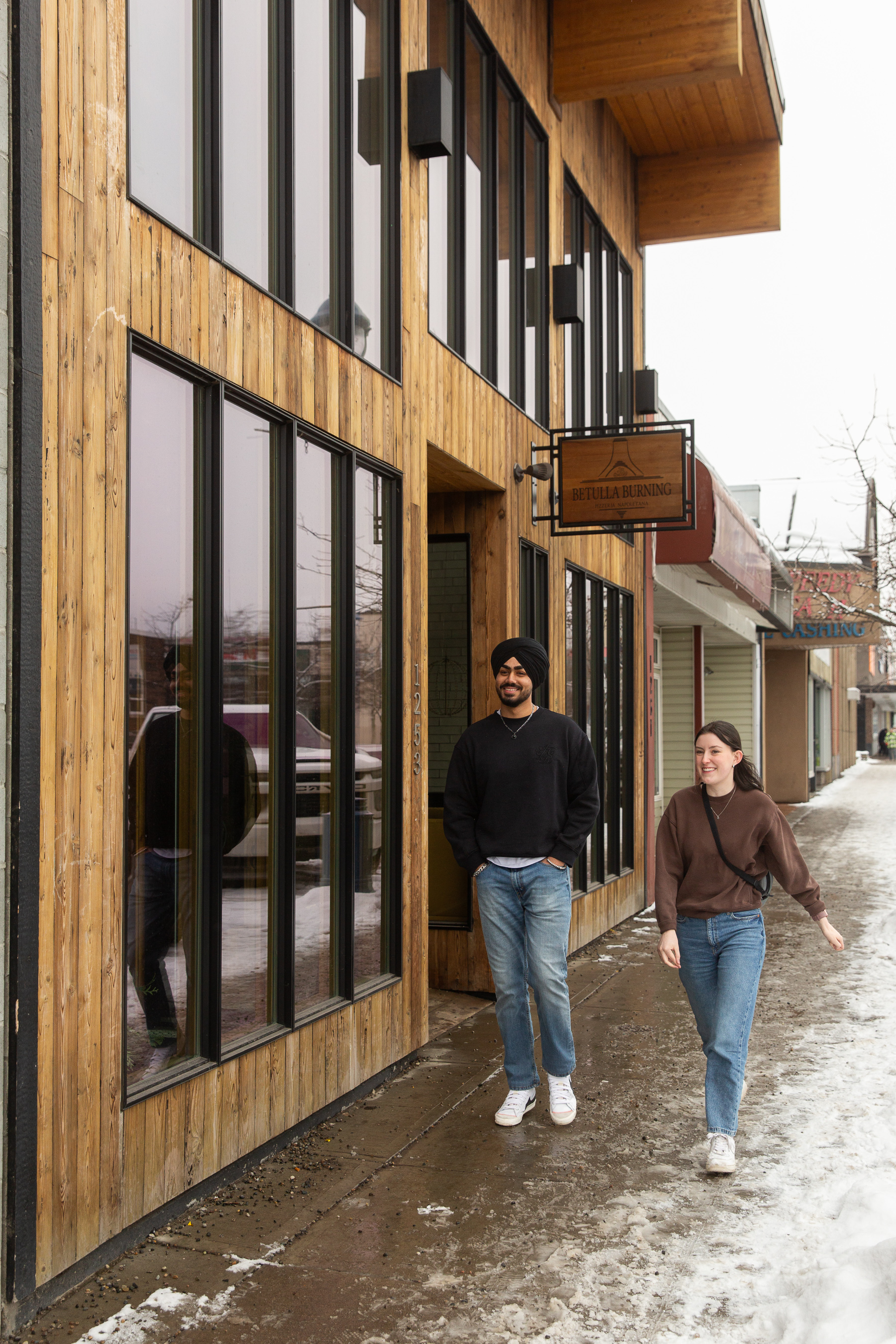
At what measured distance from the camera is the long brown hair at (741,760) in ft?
15.9

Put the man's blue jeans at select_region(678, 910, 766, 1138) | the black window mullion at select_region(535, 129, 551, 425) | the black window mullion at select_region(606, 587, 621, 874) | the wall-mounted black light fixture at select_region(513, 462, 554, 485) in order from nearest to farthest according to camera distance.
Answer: the man's blue jeans at select_region(678, 910, 766, 1138)
the wall-mounted black light fixture at select_region(513, 462, 554, 485)
the black window mullion at select_region(535, 129, 551, 425)
the black window mullion at select_region(606, 587, 621, 874)

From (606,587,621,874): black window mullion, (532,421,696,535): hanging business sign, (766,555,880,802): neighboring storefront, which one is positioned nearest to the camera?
(532,421,696,535): hanging business sign

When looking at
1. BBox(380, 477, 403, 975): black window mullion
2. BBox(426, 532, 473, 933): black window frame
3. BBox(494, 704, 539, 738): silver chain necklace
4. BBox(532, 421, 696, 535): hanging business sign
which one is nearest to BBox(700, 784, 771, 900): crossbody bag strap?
BBox(494, 704, 539, 738): silver chain necklace

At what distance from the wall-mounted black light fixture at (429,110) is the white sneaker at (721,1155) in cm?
478

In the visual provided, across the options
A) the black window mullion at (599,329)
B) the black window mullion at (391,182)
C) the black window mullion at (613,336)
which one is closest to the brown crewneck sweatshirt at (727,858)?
the black window mullion at (391,182)

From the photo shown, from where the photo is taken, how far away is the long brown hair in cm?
484

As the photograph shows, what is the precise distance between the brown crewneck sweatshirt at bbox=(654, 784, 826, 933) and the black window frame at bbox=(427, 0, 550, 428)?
3236mm

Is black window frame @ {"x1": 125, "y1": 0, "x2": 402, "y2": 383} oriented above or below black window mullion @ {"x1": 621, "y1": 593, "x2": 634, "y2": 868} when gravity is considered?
above

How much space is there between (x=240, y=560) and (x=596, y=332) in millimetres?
6661

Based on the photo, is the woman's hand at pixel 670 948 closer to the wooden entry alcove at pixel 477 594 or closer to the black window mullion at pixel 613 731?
the wooden entry alcove at pixel 477 594

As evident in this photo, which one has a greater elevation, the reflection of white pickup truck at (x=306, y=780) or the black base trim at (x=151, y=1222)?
the reflection of white pickup truck at (x=306, y=780)

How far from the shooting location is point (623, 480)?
26.4 ft

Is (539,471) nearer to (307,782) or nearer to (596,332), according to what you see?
(596,332)

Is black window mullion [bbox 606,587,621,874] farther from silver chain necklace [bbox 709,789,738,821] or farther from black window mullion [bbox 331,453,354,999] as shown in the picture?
silver chain necklace [bbox 709,789,738,821]
